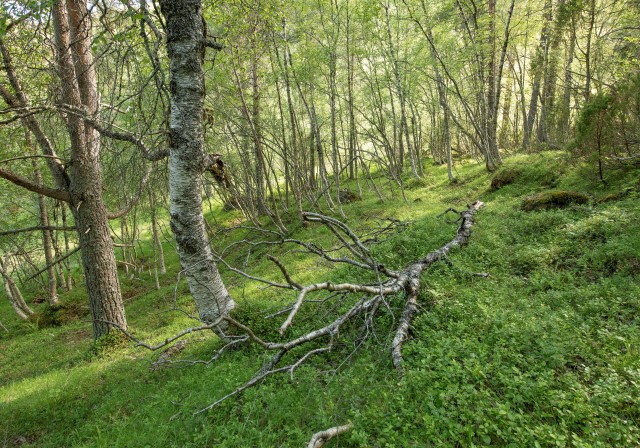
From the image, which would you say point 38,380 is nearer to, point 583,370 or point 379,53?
point 583,370

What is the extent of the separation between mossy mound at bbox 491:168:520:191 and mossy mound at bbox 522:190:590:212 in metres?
3.42

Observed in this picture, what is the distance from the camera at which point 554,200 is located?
766 centimetres

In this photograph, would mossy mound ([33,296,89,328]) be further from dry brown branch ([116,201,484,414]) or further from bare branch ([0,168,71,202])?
dry brown branch ([116,201,484,414])

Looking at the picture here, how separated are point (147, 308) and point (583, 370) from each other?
12610mm

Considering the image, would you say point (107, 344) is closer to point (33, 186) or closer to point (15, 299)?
point (33, 186)

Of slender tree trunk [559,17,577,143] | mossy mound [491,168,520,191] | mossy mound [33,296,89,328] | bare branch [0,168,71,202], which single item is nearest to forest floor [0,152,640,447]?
mossy mound [491,168,520,191]

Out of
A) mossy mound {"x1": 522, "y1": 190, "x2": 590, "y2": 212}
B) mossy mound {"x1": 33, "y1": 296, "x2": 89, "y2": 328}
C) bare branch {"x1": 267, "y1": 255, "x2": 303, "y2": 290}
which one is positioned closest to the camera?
bare branch {"x1": 267, "y1": 255, "x2": 303, "y2": 290}

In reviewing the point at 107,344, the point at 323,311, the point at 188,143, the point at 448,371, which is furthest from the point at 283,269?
the point at 107,344

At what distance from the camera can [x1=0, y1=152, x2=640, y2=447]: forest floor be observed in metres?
2.67

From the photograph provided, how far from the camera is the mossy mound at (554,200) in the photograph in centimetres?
736

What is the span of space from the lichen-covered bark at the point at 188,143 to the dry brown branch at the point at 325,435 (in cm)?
245

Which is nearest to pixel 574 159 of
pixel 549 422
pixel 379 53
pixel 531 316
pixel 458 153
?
pixel 531 316

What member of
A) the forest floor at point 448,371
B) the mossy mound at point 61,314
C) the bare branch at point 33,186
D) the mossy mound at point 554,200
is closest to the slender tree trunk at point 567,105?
the forest floor at point 448,371

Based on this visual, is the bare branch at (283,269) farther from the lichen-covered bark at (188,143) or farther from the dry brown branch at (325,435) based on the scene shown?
the lichen-covered bark at (188,143)
